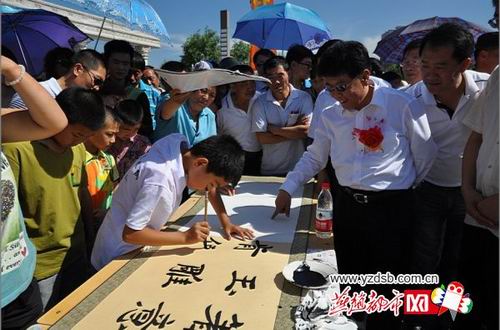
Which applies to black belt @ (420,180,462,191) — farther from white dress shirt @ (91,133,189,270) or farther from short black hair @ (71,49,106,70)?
short black hair @ (71,49,106,70)

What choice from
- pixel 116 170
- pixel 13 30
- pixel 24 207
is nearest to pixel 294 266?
pixel 24 207

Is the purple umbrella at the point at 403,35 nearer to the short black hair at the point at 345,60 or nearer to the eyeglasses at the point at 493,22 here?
the eyeglasses at the point at 493,22

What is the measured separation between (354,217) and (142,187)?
2.95 feet

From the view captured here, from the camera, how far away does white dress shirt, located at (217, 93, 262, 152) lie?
110 inches

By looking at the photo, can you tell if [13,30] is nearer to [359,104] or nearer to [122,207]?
[122,207]

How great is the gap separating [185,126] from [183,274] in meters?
1.34

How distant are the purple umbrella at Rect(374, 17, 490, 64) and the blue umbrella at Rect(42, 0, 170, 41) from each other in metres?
2.50

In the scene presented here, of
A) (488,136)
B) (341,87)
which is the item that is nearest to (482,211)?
(488,136)

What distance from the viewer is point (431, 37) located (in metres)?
1.70

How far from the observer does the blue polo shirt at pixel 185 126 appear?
8.13 ft

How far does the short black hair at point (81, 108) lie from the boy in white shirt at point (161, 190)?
0.26 m

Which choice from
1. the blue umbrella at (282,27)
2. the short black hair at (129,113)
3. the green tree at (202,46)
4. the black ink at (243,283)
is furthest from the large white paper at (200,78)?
the green tree at (202,46)

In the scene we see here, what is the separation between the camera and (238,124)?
2.82 m

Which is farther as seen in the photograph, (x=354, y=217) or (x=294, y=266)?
(x=354, y=217)
